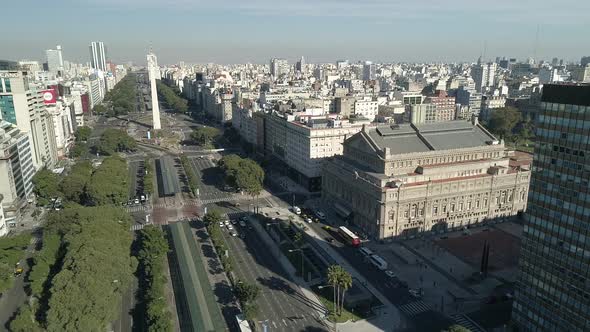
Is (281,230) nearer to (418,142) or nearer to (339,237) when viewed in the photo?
(339,237)

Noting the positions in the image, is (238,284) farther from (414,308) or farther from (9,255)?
(9,255)

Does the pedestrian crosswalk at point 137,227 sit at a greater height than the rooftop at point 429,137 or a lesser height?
lesser

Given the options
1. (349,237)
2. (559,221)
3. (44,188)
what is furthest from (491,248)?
(44,188)

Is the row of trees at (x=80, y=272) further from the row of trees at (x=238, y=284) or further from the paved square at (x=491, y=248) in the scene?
the paved square at (x=491, y=248)

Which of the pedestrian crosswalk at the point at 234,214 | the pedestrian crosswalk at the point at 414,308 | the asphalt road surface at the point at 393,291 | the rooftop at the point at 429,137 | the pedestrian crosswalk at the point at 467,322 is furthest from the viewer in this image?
the pedestrian crosswalk at the point at 234,214

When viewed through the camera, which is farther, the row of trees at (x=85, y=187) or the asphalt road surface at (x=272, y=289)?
the row of trees at (x=85, y=187)

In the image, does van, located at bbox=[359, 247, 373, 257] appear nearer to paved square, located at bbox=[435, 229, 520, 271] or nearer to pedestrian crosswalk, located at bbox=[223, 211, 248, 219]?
paved square, located at bbox=[435, 229, 520, 271]

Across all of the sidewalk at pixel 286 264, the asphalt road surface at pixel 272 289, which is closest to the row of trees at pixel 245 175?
the sidewalk at pixel 286 264
